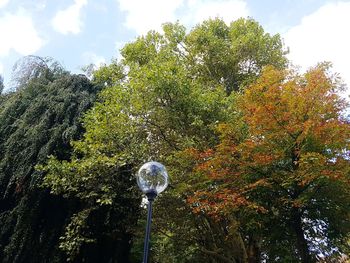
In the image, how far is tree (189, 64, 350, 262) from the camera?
25.9ft

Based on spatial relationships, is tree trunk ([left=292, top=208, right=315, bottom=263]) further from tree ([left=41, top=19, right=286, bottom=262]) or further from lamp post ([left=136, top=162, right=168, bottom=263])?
lamp post ([left=136, top=162, right=168, bottom=263])

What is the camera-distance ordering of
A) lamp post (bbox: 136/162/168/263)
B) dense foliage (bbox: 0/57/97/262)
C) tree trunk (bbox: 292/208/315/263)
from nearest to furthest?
lamp post (bbox: 136/162/168/263)
tree trunk (bbox: 292/208/315/263)
dense foliage (bbox: 0/57/97/262)

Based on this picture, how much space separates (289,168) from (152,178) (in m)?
4.26

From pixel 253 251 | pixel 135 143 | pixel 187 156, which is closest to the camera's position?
pixel 187 156

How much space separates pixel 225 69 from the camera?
1438 cm

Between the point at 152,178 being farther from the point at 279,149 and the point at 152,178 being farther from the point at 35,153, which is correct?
the point at 35,153

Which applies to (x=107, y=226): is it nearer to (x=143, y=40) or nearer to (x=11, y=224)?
(x=11, y=224)

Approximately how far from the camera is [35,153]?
1108cm

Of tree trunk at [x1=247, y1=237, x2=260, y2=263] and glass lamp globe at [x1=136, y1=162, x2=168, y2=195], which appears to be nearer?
glass lamp globe at [x1=136, y1=162, x2=168, y2=195]

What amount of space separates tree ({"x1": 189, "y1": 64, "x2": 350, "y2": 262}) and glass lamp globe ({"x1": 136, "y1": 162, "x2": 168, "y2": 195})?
3194 millimetres

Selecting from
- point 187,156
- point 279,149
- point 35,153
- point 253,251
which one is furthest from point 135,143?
point 253,251

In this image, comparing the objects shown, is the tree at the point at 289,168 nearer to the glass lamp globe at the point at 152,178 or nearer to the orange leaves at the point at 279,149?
the orange leaves at the point at 279,149

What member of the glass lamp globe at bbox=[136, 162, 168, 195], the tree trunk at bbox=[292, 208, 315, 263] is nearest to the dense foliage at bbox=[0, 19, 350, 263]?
the tree trunk at bbox=[292, 208, 315, 263]

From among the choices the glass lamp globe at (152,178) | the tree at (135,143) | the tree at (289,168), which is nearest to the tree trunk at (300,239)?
the tree at (289,168)
